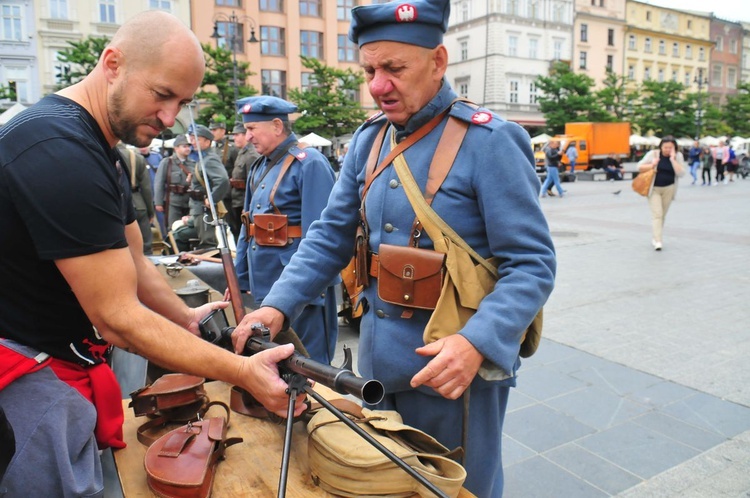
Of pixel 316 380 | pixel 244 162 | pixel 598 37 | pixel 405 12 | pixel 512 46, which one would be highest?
pixel 598 37

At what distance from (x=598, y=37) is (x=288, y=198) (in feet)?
225

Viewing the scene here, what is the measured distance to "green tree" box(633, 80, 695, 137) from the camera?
1980 inches

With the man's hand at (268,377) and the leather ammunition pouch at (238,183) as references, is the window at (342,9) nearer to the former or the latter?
the leather ammunition pouch at (238,183)

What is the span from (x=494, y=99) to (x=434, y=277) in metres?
57.3

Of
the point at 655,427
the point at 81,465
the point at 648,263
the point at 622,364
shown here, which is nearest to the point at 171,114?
the point at 81,465

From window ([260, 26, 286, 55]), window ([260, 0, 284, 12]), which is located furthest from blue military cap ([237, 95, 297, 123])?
window ([260, 0, 284, 12])

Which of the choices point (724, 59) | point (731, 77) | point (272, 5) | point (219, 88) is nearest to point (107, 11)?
point (272, 5)

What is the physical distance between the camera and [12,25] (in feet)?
120

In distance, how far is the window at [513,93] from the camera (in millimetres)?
57219

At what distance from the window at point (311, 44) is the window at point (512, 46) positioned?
19.9 metres

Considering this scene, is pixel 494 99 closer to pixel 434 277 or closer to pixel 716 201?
pixel 716 201

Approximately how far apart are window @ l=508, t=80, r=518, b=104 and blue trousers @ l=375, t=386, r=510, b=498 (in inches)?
2302

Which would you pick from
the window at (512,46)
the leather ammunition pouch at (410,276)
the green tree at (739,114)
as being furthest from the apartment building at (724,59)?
the leather ammunition pouch at (410,276)

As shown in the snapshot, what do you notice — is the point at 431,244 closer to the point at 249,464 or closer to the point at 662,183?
the point at 249,464
